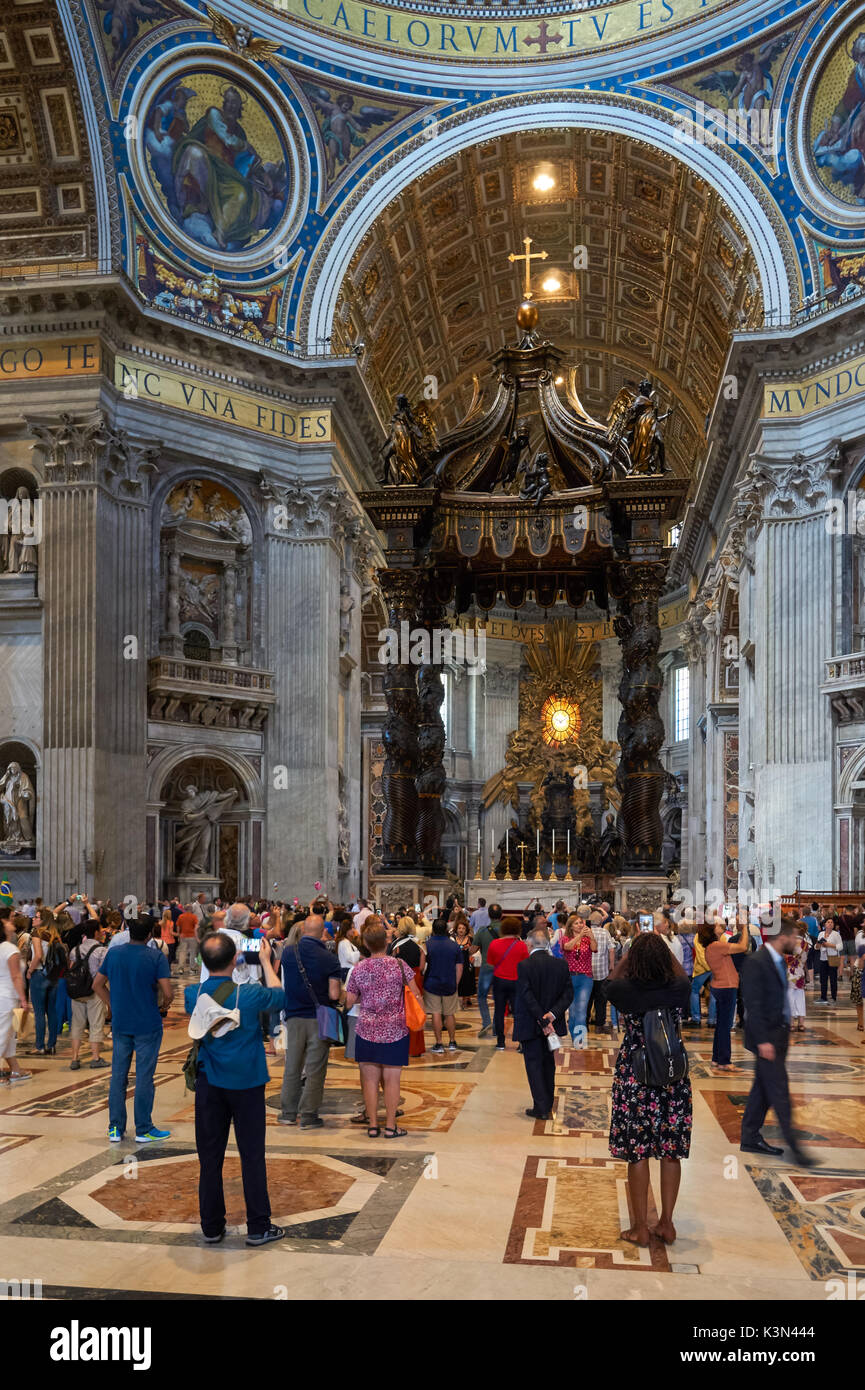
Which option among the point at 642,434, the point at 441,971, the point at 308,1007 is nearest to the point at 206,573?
the point at 642,434

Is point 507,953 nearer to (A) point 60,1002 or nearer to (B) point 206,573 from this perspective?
(A) point 60,1002

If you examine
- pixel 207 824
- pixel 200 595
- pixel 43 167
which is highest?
pixel 43 167

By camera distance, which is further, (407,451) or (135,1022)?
(407,451)

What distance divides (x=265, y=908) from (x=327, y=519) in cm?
939

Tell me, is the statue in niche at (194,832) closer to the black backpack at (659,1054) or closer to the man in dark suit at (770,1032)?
the man in dark suit at (770,1032)

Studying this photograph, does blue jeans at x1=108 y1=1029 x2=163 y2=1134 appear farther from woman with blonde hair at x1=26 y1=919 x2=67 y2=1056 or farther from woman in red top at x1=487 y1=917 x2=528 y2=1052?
woman in red top at x1=487 y1=917 x2=528 y2=1052

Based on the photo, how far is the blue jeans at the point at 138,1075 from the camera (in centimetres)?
737

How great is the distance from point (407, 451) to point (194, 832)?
8971mm

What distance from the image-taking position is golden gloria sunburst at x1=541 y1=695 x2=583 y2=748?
4503 centimetres

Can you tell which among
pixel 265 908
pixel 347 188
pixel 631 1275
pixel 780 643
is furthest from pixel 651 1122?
pixel 347 188

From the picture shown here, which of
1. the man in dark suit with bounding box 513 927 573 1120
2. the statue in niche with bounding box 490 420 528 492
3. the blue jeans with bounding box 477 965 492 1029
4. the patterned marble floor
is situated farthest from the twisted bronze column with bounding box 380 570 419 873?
the man in dark suit with bounding box 513 927 573 1120

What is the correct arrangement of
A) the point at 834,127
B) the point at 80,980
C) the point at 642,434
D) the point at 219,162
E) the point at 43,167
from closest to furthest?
the point at 80,980
the point at 642,434
the point at 43,167
the point at 834,127
the point at 219,162

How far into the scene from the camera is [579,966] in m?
11.3

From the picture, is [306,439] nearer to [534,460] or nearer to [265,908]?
[534,460]
